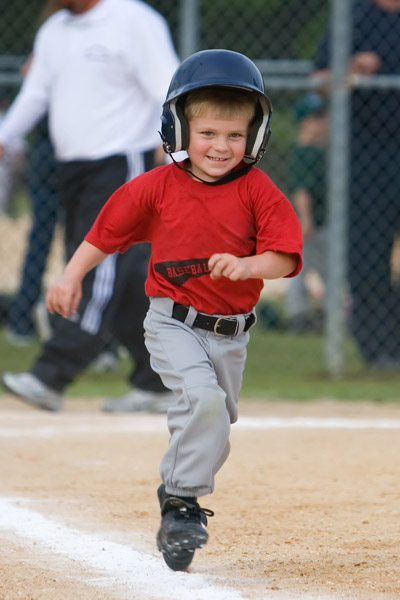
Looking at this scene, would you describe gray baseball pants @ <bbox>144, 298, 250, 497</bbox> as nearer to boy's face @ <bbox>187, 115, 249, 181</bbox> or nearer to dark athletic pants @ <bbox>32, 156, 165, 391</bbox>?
boy's face @ <bbox>187, 115, 249, 181</bbox>

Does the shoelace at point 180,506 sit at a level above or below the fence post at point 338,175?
above

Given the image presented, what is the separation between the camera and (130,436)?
5.29 metres

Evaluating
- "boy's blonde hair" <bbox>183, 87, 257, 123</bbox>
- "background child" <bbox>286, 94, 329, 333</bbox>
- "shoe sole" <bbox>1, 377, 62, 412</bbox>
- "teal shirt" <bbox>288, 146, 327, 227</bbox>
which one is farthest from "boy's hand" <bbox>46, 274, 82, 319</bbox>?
"teal shirt" <bbox>288, 146, 327, 227</bbox>

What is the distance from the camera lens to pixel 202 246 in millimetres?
3211

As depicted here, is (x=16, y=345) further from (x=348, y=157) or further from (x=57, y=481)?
(x=57, y=481)

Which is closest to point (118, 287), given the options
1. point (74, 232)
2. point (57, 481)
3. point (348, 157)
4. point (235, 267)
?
point (74, 232)

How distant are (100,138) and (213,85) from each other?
111 inches

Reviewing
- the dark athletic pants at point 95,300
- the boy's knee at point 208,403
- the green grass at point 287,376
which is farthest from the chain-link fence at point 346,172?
the boy's knee at point 208,403

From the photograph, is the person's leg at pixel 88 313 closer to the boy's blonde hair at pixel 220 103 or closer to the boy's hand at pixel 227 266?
the boy's blonde hair at pixel 220 103

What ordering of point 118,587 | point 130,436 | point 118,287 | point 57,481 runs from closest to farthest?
point 118,587 → point 57,481 → point 130,436 → point 118,287

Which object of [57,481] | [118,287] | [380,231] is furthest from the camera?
[380,231]

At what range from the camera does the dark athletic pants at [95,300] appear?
5.75 m

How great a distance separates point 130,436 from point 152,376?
64cm

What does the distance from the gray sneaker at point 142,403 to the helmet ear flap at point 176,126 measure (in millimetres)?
2876
